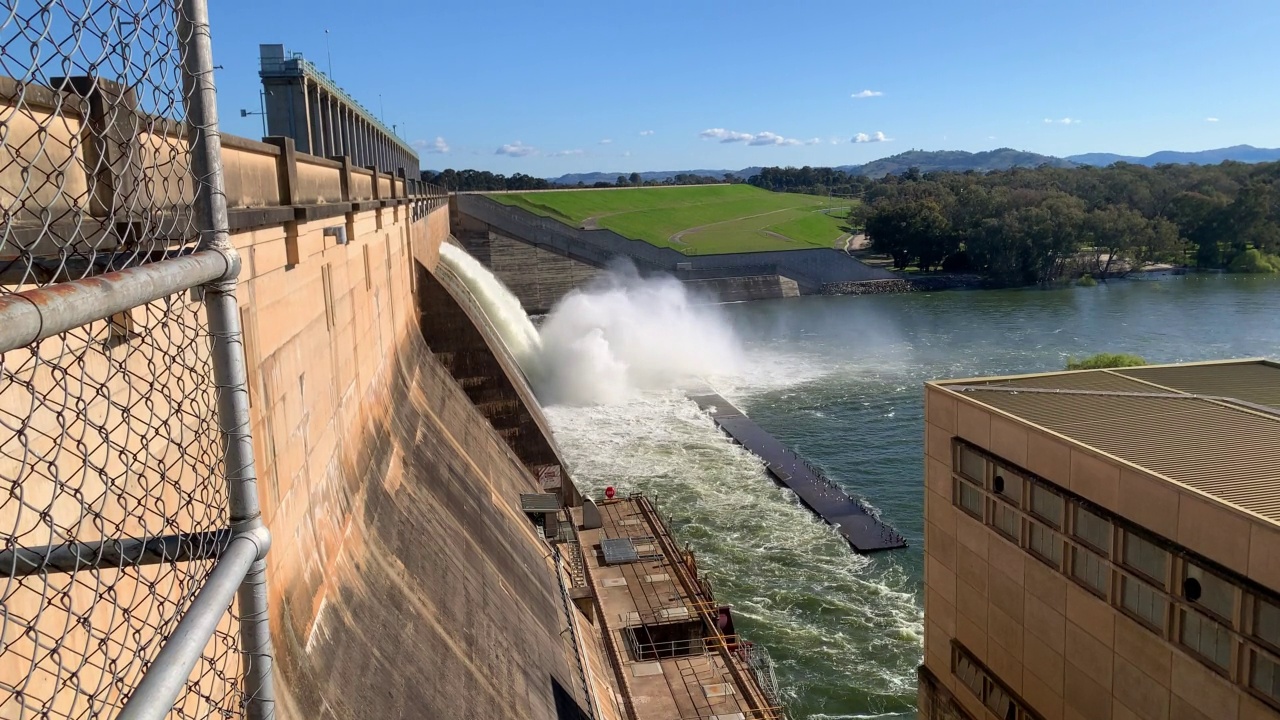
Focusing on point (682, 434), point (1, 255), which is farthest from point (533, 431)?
point (1, 255)

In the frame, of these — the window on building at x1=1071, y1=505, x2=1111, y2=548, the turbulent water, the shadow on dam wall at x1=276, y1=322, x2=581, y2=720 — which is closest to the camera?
the shadow on dam wall at x1=276, y1=322, x2=581, y2=720

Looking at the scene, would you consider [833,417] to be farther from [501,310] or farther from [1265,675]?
[1265,675]

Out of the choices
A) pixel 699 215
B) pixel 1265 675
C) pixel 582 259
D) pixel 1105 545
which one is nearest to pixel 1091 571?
pixel 1105 545

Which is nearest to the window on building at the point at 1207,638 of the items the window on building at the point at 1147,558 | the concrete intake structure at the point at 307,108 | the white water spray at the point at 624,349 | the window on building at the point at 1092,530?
the window on building at the point at 1147,558

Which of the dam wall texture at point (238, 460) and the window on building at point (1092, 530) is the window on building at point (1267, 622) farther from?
the dam wall texture at point (238, 460)

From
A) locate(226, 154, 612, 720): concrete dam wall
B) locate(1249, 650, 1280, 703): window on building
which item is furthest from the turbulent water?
locate(1249, 650, 1280, 703): window on building

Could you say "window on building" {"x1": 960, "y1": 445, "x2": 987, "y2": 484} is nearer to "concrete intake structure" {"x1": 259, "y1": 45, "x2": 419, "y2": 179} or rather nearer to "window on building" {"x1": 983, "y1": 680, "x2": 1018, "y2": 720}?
"window on building" {"x1": 983, "y1": 680, "x2": 1018, "y2": 720}

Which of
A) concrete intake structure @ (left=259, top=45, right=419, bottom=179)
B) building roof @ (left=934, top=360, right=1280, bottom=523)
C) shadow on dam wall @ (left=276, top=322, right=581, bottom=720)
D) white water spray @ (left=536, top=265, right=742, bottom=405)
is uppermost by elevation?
concrete intake structure @ (left=259, top=45, right=419, bottom=179)

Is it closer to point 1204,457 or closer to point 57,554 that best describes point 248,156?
point 57,554
